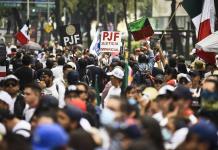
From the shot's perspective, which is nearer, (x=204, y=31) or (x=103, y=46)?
(x=204, y=31)

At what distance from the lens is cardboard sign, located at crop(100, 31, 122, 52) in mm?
23734

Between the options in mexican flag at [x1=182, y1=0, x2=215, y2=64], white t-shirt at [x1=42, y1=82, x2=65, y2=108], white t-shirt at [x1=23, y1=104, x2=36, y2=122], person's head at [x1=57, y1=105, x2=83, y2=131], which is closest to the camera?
person's head at [x1=57, y1=105, x2=83, y2=131]

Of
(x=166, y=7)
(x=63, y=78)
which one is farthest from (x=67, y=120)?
(x=166, y=7)

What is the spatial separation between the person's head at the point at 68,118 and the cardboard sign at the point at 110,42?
14.2m

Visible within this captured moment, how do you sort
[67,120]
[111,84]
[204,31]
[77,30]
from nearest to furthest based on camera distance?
[67,120]
[111,84]
[204,31]
[77,30]

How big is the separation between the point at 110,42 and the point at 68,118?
14665mm

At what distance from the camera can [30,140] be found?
10375 mm

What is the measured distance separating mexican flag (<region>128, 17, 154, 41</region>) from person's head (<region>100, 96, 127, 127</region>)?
43.9 feet

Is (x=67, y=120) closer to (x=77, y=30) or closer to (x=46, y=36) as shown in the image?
(x=77, y=30)

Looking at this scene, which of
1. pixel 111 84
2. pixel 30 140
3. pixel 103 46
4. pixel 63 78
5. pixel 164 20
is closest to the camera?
pixel 30 140

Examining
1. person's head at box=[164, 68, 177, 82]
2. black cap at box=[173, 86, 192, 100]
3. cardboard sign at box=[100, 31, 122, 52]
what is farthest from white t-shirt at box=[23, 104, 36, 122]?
cardboard sign at box=[100, 31, 122, 52]

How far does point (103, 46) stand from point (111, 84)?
7.76m

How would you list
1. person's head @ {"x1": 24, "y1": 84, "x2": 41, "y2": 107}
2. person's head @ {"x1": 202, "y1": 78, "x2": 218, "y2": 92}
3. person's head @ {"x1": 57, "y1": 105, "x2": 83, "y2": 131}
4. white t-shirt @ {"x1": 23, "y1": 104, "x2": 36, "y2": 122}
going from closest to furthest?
person's head @ {"x1": 57, "y1": 105, "x2": 83, "y2": 131}, person's head @ {"x1": 202, "y1": 78, "x2": 218, "y2": 92}, person's head @ {"x1": 24, "y1": 84, "x2": 41, "y2": 107}, white t-shirt @ {"x1": 23, "y1": 104, "x2": 36, "y2": 122}

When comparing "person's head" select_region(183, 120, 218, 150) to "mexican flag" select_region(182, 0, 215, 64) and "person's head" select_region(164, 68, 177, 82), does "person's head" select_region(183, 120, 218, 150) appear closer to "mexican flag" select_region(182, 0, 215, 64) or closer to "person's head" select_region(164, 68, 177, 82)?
"person's head" select_region(164, 68, 177, 82)
